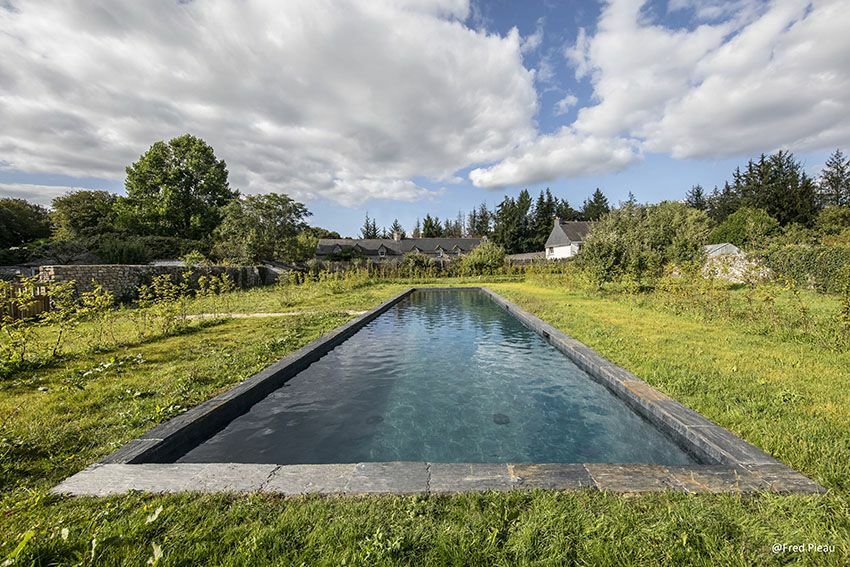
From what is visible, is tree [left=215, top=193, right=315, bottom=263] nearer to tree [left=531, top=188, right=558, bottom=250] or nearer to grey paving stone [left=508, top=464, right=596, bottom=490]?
grey paving stone [left=508, top=464, right=596, bottom=490]

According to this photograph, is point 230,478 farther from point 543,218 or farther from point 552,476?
point 543,218

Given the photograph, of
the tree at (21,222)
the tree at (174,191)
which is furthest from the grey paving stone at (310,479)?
the tree at (21,222)

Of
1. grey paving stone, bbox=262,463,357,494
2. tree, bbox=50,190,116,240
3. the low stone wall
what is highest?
tree, bbox=50,190,116,240

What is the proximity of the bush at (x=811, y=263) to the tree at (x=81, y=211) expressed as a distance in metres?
43.3

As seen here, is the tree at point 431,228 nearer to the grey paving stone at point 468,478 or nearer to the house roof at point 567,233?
the house roof at point 567,233

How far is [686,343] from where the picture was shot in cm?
591

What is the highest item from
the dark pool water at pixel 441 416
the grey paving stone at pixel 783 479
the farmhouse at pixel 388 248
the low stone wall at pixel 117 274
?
the farmhouse at pixel 388 248

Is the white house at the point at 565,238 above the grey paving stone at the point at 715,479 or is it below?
above

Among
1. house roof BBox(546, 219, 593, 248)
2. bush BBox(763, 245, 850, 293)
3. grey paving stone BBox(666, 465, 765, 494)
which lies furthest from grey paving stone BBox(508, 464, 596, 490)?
house roof BBox(546, 219, 593, 248)

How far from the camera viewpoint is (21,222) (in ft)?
105

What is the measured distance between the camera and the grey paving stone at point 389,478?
7.68ft

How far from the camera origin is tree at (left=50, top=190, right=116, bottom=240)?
3050 cm

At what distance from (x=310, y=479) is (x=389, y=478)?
22.0 inches

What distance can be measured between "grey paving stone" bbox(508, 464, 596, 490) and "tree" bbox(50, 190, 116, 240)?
38.6m
